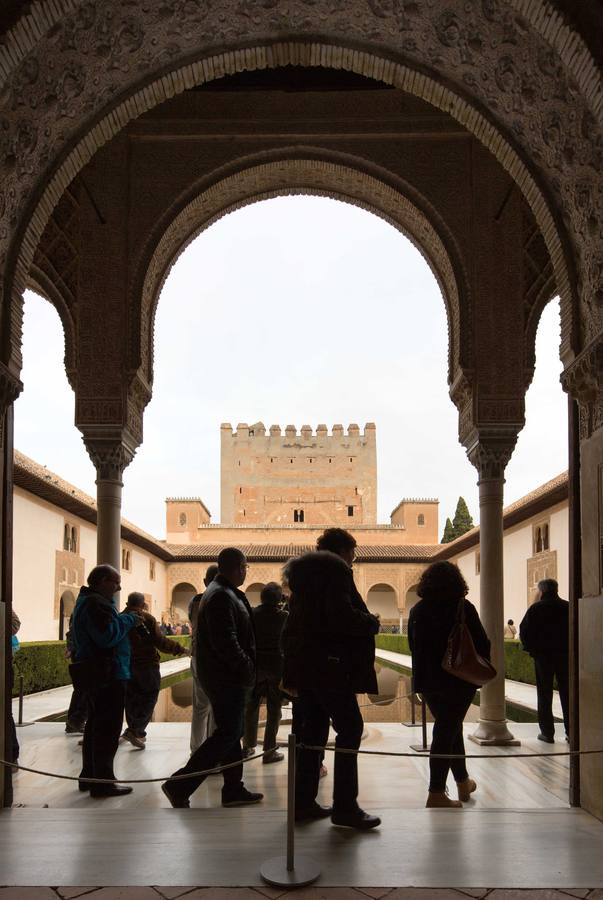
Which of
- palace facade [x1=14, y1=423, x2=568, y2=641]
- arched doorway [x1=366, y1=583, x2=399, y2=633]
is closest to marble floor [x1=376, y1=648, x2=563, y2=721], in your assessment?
palace facade [x1=14, y1=423, x2=568, y2=641]

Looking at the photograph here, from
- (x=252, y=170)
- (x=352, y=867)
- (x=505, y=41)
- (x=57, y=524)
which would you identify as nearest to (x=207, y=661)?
(x=352, y=867)

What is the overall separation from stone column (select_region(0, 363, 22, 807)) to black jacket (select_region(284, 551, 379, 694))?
1.67 m

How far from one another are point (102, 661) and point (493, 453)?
4895 mm

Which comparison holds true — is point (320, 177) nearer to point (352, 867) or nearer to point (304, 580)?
point (304, 580)

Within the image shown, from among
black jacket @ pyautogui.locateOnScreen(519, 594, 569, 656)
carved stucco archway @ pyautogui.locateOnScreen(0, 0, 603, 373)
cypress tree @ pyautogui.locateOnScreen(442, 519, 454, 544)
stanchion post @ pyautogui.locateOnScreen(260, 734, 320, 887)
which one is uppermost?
carved stucco archway @ pyautogui.locateOnScreen(0, 0, 603, 373)

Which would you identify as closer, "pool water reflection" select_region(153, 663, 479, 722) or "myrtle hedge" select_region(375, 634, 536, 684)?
"pool water reflection" select_region(153, 663, 479, 722)

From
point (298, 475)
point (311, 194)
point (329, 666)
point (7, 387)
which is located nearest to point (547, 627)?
point (329, 666)

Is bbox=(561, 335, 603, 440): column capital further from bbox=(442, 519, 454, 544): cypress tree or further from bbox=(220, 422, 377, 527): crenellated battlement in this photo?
bbox=(220, 422, 377, 527): crenellated battlement

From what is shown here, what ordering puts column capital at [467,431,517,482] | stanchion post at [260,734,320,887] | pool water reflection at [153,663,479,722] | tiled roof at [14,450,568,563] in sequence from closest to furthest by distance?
stanchion post at [260,734,320,887], column capital at [467,431,517,482], pool water reflection at [153,663,479,722], tiled roof at [14,450,568,563]

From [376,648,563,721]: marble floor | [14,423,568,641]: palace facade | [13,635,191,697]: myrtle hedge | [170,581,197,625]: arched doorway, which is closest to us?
[376,648,563,721]: marble floor

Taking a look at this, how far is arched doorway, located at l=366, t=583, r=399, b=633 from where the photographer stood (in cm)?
3997

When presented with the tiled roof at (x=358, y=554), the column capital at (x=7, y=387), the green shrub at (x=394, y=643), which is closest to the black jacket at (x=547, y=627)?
the column capital at (x=7, y=387)

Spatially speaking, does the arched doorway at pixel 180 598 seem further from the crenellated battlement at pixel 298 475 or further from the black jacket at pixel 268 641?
the black jacket at pixel 268 641

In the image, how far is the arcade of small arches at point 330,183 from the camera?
4.61 metres
